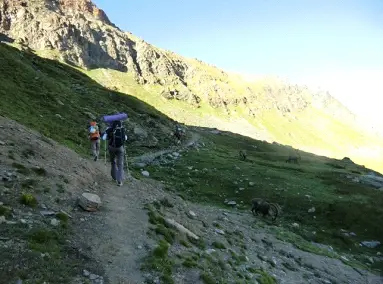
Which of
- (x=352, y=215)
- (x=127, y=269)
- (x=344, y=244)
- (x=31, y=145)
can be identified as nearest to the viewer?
(x=127, y=269)

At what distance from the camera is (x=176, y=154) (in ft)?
161

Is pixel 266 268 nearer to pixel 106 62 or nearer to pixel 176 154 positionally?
pixel 176 154

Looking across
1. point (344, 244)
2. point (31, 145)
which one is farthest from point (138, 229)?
point (344, 244)

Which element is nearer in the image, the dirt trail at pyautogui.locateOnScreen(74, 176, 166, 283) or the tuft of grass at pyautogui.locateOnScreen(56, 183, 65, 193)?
the dirt trail at pyautogui.locateOnScreen(74, 176, 166, 283)

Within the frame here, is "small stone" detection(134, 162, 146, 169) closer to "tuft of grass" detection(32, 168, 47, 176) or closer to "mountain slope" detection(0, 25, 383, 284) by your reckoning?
"mountain slope" detection(0, 25, 383, 284)

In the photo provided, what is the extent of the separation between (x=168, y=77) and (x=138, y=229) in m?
187

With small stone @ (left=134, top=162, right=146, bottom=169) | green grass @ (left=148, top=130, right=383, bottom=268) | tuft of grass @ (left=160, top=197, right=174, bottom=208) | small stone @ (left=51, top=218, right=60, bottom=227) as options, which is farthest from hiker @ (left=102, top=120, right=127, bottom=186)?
small stone @ (left=134, top=162, right=146, bottom=169)

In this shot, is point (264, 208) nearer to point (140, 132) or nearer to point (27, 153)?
point (27, 153)

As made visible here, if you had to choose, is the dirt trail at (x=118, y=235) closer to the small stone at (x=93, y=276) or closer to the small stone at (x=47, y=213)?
the small stone at (x=93, y=276)

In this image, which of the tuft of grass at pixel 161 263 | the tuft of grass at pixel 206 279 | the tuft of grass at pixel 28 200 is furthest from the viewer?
the tuft of grass at pixel 28 200

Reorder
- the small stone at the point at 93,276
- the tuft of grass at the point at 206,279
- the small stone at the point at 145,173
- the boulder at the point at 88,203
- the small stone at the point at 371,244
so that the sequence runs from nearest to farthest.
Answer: the small stone at the point at 93,276 → the tuft of grass at the point at 206,279 → the boulder at the point at 88,203 → the small stone at the point at 371,244 → the small stone at the point at 145,173

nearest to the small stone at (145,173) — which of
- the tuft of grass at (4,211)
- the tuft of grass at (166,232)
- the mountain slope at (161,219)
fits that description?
the mountain slope at (161,219)

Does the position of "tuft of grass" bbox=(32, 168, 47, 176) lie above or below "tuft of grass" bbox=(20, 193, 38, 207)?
above

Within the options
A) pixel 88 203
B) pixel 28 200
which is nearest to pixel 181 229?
pixel 88 203
